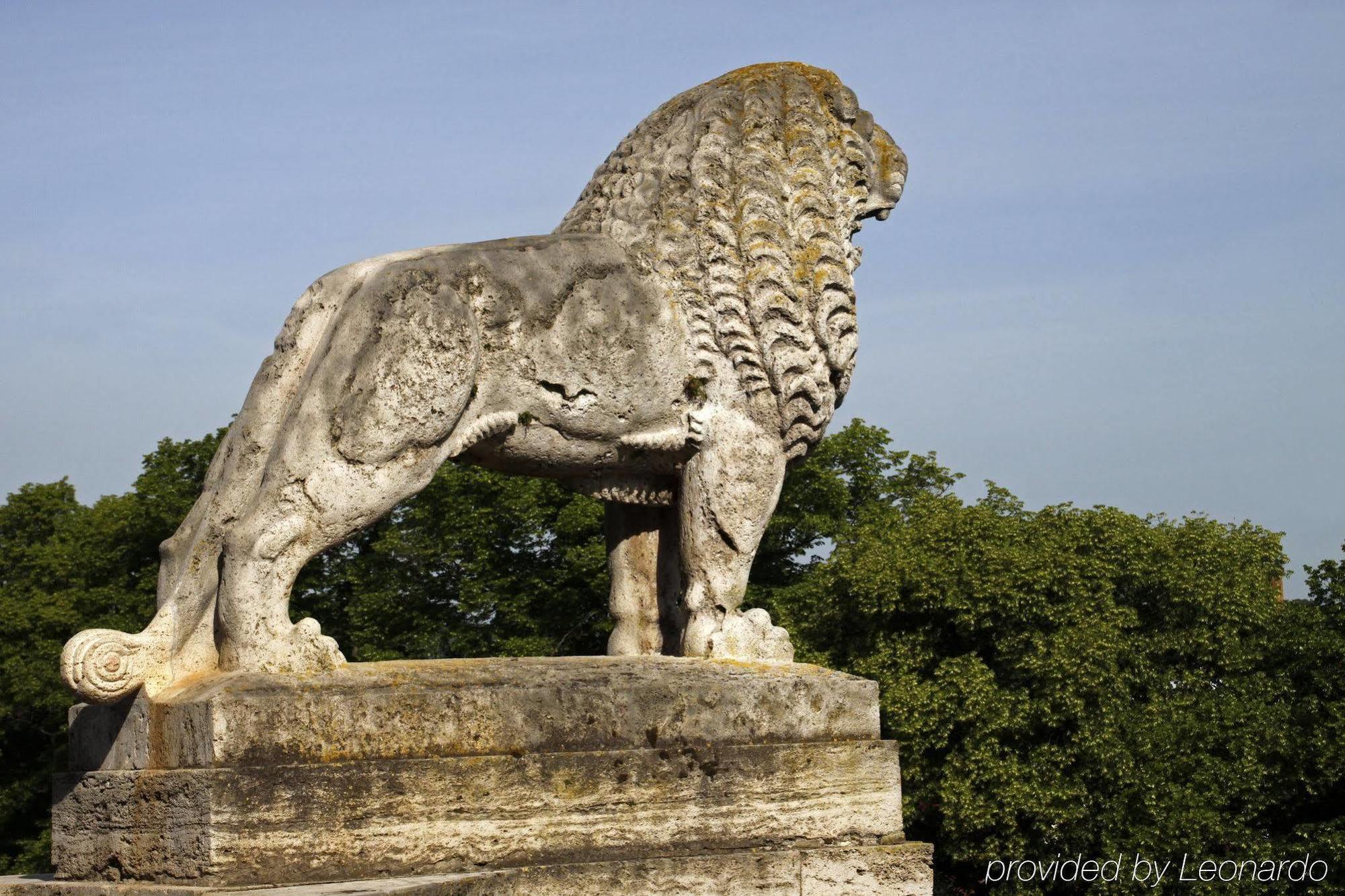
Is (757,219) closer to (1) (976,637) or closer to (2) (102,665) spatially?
(2) (102,665)

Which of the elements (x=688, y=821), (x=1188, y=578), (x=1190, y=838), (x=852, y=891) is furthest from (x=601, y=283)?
(x=1188, y=578)

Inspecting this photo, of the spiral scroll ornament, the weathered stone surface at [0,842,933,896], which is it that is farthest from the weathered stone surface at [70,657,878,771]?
the weathered stone surface at [0,842,933,896]

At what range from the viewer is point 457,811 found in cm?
727

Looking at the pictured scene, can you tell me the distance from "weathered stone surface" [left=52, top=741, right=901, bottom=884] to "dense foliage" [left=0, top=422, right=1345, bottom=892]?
21040 millimetres

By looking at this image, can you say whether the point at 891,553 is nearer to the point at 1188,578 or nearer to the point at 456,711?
the point at 1188,578

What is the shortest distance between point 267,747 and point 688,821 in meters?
1.76

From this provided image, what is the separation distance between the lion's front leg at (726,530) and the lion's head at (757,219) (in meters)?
0.19

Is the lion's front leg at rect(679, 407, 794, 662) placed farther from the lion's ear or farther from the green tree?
the green tree

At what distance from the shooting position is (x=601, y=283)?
811cm

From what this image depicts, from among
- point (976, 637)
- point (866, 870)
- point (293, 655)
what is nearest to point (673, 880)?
point (866, 870)

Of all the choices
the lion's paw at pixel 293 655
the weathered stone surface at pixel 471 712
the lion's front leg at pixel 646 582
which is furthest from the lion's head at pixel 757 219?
the lion's paw at pixel 293 655

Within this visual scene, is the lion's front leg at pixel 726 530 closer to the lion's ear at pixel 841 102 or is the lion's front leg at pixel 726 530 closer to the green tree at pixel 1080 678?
the lion's ear at pixel 841 102

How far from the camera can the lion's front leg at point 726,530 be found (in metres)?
8.43

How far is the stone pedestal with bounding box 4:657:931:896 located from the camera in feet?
22.9
